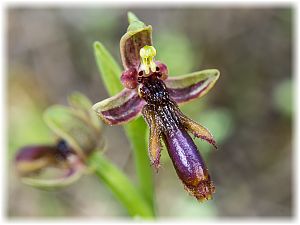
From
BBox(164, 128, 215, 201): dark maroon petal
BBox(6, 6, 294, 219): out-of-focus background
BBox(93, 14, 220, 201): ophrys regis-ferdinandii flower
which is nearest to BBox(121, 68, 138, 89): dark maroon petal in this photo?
BBox(93, 14, 220, 201): ophrys regis-ferdinandii flower

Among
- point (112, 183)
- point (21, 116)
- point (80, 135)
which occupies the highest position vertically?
point (21, 116)

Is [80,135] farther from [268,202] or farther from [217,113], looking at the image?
[268,202]

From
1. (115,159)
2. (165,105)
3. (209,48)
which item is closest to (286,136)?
(209,48)

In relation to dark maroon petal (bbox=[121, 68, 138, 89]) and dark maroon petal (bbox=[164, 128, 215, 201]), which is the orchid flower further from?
dark maroon petal (bbox=[164, 128, 215, 201])

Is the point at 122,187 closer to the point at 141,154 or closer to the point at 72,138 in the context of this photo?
the point at 141,154

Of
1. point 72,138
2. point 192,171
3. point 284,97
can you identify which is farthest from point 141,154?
point 284,97

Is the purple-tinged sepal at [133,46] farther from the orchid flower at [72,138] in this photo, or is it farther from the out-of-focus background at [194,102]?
the out-of-focus background at [194,102]
